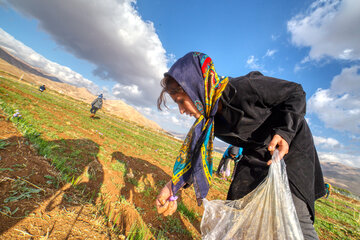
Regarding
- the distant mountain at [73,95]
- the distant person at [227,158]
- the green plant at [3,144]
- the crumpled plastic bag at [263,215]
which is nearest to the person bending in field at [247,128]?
the crumpled plastic bag at [263,215]

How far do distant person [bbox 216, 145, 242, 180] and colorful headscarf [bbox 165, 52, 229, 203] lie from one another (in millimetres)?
5071

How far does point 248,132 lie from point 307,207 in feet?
2.58

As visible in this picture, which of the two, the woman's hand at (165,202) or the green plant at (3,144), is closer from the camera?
the woman's hand at (165,202)

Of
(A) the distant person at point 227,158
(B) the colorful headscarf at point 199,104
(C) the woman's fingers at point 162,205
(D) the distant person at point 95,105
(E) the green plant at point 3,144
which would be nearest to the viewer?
(B) the colorful headscarf at point 199,104

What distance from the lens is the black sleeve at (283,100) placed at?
3.92ft

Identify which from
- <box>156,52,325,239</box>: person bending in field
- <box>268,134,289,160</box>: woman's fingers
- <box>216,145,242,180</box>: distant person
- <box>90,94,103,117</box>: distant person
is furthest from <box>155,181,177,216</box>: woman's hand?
<box>90,94,103,117</box>: distant person

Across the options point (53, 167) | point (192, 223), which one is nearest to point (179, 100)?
point (192, 223)

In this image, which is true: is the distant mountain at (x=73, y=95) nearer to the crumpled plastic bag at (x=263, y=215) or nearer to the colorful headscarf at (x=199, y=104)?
the colorful headscarf at (x=199, y=104)

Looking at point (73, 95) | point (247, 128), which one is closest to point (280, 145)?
point (247, 128)

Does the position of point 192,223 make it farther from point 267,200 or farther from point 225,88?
point 225,88

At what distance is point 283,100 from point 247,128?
1.33ft

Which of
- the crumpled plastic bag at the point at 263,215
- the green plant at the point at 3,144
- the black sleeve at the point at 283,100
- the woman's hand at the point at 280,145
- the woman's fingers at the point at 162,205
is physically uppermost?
the black sleeve at the point at 283,100

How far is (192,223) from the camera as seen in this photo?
107 inches

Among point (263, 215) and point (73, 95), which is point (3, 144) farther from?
point (73, 95)
